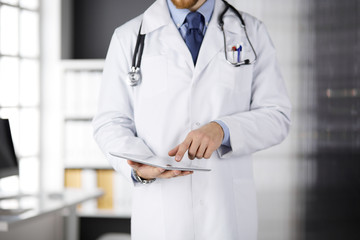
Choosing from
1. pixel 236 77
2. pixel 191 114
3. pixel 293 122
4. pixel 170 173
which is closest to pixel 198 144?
pixel 170 173

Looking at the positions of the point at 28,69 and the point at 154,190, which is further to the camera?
the point at 28,69

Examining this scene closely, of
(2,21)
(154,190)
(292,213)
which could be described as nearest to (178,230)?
(154,190)

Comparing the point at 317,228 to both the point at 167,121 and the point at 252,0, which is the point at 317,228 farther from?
the point at 167,121

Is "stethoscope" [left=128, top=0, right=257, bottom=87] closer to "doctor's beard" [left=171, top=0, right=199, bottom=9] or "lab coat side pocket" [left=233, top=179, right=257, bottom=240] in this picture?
"doctor's beard" [left=171, top=0, right=199, bottom=9]

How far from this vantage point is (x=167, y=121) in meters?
1.54

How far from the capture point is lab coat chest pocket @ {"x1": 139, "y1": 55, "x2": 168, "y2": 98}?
61.1 inches

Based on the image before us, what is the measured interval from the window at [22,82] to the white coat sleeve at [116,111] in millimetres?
2056

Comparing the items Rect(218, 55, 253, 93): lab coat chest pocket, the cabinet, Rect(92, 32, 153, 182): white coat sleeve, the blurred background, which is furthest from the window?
Rect(218, 55, 253, 93): lab coat chest pocket

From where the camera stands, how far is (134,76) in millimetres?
1540

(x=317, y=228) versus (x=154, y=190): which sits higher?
(x=154, y=190)

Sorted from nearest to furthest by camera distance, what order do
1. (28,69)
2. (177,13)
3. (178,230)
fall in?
(178,230) < (177,13) < (28,69)

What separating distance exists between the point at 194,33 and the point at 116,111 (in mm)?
375

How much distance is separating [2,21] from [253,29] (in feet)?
7.73

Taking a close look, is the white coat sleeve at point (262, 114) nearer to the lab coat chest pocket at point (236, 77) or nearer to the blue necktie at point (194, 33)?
the lab coat chest pocket at point (236, 77)
